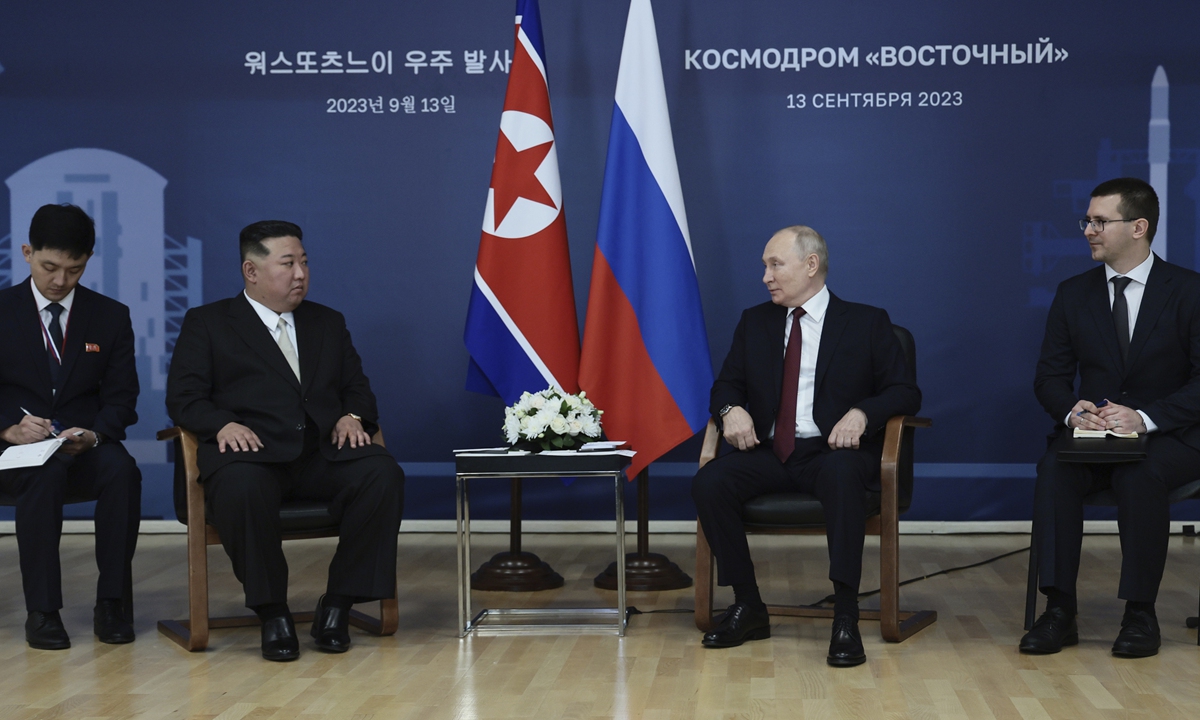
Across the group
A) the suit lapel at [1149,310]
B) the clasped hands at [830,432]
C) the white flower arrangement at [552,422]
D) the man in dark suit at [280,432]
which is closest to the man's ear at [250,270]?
the man in dark suit at [280,432]

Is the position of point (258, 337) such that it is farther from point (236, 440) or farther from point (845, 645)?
point (845, 645)

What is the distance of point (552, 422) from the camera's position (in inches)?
142

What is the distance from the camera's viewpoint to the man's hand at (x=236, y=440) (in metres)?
3.47

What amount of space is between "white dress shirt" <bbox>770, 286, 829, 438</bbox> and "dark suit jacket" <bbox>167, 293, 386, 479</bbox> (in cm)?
135

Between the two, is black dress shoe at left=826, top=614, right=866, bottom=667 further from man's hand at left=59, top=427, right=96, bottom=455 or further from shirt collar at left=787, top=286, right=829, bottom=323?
man's hand at left=59, top=427, right=96, bottom=455

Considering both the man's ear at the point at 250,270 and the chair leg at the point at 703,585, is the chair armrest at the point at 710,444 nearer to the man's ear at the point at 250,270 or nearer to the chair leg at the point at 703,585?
the chair leg at the point at 703,585

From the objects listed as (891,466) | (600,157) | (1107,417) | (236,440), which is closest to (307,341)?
(236,440)

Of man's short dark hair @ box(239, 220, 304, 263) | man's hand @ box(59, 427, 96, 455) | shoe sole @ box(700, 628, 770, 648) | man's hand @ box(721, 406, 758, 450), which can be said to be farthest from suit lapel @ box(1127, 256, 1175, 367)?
man's hand @ box(59, 427, 96, 455)

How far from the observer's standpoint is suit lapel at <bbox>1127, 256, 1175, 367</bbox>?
3609mm

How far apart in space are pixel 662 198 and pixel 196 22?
266 cm

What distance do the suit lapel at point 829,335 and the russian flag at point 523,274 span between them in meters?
1.14

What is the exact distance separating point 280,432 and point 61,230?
0.97m

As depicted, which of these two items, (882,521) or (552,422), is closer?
(882,521)

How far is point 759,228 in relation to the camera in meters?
5.45
